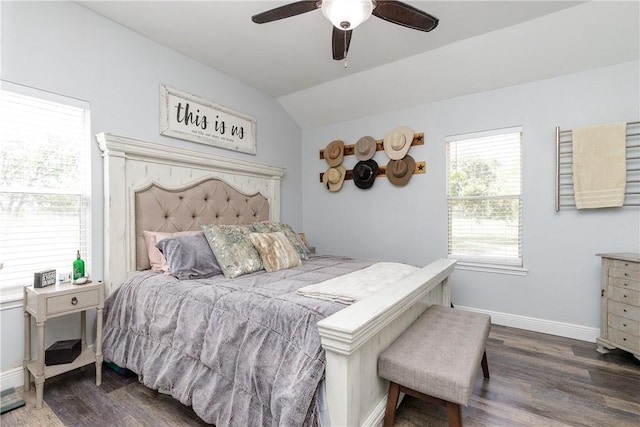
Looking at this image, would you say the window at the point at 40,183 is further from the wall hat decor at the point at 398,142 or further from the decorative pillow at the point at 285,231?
the wall hat decor at the point at 398,142

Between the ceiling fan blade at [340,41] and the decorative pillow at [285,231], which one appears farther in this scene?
the decorative pillow at [285,231]

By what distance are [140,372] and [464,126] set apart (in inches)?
136

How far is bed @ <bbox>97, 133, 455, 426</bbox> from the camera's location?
3.93 ft

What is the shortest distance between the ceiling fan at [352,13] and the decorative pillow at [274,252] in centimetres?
149

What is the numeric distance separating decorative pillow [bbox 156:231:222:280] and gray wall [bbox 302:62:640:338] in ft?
6.81

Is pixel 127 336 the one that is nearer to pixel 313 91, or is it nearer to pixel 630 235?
pixel 313 91

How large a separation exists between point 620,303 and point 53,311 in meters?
3.81

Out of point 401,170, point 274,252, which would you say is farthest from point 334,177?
point 274,252

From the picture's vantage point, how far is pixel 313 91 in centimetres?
363

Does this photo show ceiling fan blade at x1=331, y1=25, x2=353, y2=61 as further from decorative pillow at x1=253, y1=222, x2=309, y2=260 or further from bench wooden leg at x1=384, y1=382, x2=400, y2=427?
bench wooden leg at x1=384, y1=382, x2=400, y2=427

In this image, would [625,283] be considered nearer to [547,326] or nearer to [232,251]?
[547,326]

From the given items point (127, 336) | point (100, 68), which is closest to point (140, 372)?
point (127, 336)

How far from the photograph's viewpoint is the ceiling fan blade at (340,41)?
1.89 metres

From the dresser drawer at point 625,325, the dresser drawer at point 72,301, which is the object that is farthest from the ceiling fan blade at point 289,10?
the dresser drawer at point 625,325
